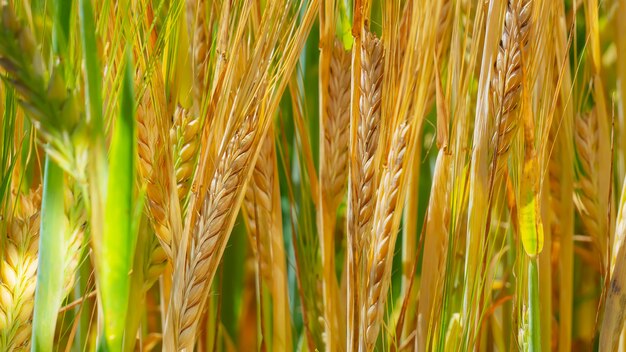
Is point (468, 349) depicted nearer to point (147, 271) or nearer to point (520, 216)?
point (520, 216)

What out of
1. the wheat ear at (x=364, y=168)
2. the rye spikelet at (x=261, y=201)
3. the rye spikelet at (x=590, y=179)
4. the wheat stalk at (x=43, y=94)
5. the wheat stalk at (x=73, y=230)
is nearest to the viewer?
the wheat stalk at (x=43, y=94)

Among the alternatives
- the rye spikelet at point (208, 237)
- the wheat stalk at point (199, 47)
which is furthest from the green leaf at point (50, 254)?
the wheat stalk at point (199, 47)

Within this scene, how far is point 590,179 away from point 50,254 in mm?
699

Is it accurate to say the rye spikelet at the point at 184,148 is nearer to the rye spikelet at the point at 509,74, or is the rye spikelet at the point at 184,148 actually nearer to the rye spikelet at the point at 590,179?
the rye spikelet at the point at 509,74

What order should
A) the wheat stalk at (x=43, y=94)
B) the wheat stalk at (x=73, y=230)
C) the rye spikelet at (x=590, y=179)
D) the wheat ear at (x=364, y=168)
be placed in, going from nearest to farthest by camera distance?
the wheat stalk at (x=43, y=94) → the wheat stalk at (x=73, y=230) → the wheat ear at (x=364, y=168) → the rye spikelet at (x=590, y=179)

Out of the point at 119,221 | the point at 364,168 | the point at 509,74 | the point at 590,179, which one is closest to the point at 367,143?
the point at 364,168

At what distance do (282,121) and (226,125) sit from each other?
1.06 feet

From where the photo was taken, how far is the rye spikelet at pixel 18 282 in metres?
0.60

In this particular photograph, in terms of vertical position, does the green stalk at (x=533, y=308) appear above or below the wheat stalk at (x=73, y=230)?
below

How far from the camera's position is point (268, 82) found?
2.08 ft

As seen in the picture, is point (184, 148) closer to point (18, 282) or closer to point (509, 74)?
point (18, 282)

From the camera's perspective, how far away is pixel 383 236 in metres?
0.64

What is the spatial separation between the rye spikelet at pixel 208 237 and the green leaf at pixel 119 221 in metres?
0.11

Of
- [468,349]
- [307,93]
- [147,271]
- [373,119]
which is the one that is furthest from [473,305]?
[307,93]
